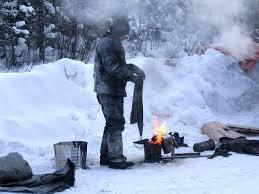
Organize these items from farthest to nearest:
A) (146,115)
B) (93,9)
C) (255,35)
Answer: (93,9) → (255,35) → (146,115)

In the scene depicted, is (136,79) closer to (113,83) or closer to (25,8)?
(113,83)

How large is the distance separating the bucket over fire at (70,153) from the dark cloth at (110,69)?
93 centimetres

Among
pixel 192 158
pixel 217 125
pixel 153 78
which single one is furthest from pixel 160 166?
pixel 153 78

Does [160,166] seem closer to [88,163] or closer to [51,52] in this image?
[88,163]

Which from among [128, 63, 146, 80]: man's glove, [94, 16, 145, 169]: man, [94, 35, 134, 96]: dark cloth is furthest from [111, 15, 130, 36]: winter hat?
[128, 63, 146, 80]: man's glove

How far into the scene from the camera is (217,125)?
1024cm

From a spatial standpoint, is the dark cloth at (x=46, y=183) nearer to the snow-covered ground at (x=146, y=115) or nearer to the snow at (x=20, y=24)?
the snow-covered ground at (x=146, y=115)

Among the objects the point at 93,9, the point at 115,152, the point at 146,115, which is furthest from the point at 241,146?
the point at 93,9

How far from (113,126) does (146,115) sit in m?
3.61

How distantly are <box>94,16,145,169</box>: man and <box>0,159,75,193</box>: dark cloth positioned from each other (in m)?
1.30

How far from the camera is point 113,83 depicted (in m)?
7.52

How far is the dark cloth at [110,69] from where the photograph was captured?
733cm

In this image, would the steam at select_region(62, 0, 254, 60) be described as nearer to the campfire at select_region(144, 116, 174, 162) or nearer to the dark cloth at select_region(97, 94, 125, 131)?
the campfire at select_region(144, 116, 174, 162)

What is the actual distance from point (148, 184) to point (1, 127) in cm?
315
